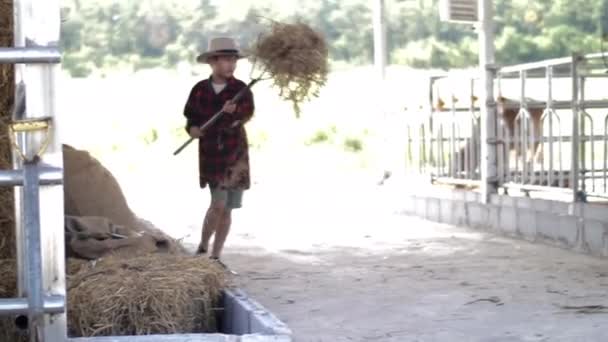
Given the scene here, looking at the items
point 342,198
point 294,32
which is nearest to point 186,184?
point 342,198

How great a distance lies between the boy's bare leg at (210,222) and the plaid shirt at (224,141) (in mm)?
176

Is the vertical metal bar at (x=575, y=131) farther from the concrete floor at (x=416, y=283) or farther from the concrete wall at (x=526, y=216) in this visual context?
the concrete floor at (x=416, y=283)

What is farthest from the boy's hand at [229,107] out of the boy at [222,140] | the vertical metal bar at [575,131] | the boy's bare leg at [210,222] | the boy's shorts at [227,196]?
the vertical metal bar at [575,131]

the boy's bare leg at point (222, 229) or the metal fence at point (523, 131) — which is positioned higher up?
the metal fence at point (523, 131)

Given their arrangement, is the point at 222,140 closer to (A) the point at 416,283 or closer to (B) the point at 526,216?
(A) the point at 416,283

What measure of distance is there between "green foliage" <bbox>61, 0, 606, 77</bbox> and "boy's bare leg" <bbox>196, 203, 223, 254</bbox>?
23651mm

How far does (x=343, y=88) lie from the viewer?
33469mm

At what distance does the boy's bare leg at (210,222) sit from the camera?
7.99 metres

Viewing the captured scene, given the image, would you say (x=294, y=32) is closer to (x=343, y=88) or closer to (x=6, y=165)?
(x=6, y=165)

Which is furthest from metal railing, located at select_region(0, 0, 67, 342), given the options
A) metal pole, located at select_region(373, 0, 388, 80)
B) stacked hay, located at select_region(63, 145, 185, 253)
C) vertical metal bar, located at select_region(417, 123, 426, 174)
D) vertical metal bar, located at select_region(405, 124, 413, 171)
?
metal pole, located at select_region(373, 0, 388, 80)

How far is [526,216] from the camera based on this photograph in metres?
9.71

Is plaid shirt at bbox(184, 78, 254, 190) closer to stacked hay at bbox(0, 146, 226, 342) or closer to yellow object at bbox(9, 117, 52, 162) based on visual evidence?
stacked hay at bbox(0, 146, 226, 342)

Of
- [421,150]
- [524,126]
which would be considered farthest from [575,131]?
[421,150]

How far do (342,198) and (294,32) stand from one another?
7.39m
